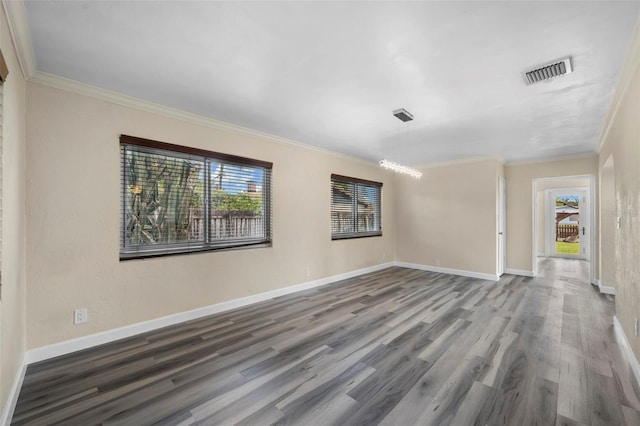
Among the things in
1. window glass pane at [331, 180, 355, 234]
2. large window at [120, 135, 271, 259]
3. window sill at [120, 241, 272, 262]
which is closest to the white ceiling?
large window at [120, 135, 271, 259]

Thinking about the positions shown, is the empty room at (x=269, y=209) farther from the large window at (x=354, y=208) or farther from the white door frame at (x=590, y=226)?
the large window at (x=354, y=208)

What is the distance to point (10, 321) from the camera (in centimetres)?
179

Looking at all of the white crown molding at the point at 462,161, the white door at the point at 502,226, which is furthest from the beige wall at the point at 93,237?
the white door at the point at 502,226

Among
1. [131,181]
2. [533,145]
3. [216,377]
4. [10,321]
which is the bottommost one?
[216,377]

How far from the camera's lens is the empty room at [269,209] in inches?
68.9

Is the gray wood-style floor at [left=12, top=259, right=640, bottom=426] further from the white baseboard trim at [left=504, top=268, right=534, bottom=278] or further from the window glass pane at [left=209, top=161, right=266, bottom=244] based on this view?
the white baseboard trim at [left=504, top=268, right=534, bottom=278]

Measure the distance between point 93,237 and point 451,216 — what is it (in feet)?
19.9

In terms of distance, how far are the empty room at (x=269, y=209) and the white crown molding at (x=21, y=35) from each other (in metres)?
0.02

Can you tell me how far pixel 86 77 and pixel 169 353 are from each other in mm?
2656

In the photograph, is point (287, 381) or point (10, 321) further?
point (287, 381)

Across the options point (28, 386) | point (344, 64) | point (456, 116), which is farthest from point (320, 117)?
point (28, 386)

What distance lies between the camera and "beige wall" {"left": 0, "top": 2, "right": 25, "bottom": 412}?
5.30ft

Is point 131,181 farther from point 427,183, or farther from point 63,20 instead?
point 427,183

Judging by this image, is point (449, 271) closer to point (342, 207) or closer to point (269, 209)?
point (342, 207)
